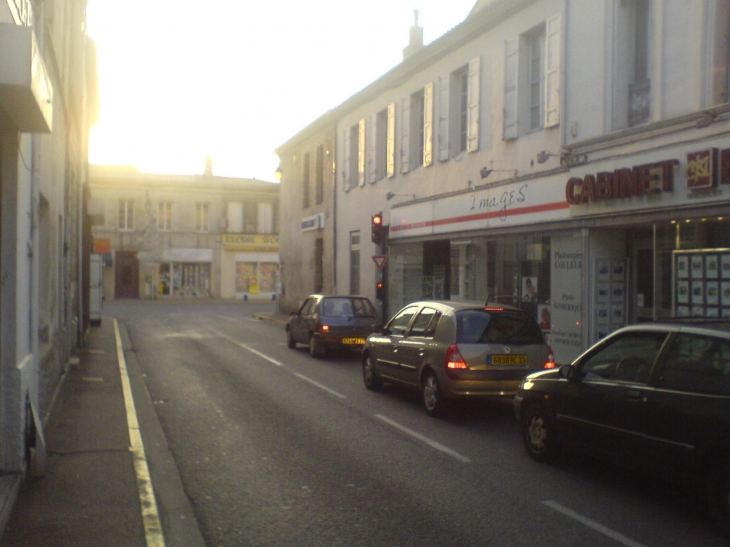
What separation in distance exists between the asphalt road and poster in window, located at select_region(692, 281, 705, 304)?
351cm

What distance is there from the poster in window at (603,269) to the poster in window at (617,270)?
0.25 feet

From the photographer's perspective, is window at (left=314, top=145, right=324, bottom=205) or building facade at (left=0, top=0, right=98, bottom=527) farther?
window at (left=314, top=145, right=324, bottom=205)

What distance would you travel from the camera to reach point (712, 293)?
11.1m

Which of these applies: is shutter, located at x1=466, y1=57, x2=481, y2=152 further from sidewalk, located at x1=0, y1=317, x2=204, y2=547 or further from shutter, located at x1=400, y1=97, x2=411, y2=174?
sidewalk, located at x1=0, y1=317, x2=204, y2=547

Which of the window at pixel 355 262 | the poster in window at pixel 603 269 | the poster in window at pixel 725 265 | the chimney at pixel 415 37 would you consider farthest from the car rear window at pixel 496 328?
the chimney at pixel 415 37

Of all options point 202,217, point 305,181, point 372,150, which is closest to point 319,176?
point 305,181

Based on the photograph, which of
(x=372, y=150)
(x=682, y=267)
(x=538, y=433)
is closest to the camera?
(x=538, y=433)

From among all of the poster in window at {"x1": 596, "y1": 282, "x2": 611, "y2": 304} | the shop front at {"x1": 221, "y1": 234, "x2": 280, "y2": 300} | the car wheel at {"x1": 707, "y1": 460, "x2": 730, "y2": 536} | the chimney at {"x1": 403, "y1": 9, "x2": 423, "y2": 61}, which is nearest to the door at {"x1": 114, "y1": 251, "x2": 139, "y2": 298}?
the shop front at {"x1": 221, "y1": 234, "x2": 280, "y2": 300}

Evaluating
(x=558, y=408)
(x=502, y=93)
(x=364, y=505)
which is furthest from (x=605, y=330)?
(x=364, y=505)

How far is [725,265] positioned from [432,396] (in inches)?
194

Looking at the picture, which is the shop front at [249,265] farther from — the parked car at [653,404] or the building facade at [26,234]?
the parked car at [653,404]

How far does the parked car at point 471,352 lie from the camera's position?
931cm

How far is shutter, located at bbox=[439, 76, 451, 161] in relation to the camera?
19328 mm

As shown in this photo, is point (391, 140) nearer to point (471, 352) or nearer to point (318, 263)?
point (318, 263)
